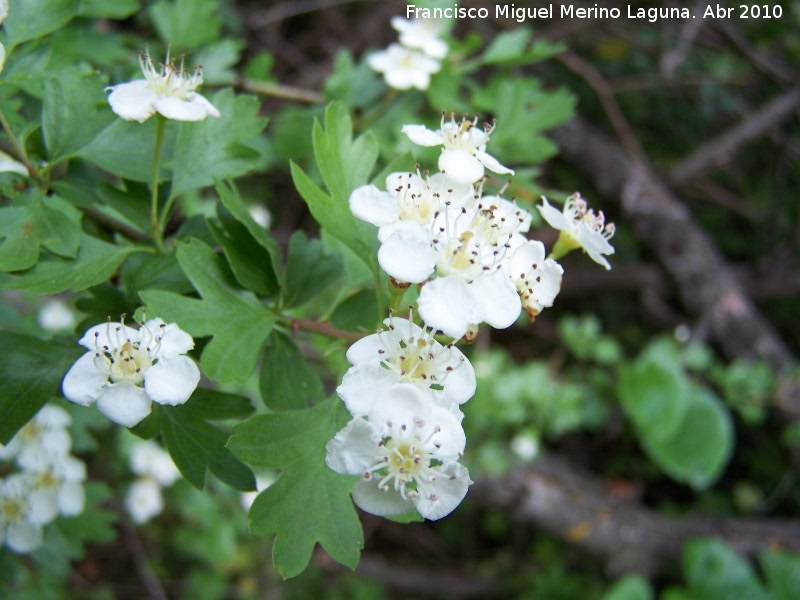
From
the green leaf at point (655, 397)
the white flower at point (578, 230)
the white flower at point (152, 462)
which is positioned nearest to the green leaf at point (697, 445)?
the green leaf at point (655, 397)

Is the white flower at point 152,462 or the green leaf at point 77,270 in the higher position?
the green leaf at point 77,270

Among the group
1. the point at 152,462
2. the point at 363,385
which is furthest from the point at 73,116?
the point at 152,462

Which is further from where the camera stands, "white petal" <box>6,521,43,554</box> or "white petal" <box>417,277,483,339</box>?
"white petal" <box>6,521,43,554</box>

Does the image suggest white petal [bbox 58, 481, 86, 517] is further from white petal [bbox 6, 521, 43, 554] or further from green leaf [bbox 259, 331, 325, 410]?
green leaf [bbox 259, 331, 325, 410]

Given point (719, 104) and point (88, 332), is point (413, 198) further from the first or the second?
point (719, 104)

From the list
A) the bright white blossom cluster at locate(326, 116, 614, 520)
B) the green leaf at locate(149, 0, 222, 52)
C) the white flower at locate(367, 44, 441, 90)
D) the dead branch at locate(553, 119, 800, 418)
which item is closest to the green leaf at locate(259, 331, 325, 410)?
the bright white blossom cluster at locate(326, 116, 614, 520)

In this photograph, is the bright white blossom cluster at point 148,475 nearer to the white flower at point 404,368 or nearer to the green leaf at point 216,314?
the green leaf at point 216,314
